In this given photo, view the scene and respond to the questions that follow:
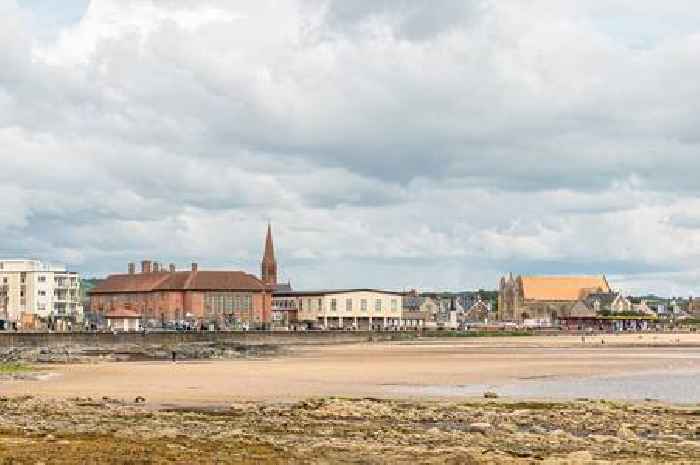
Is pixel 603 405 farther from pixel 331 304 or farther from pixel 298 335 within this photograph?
pixel 331 304

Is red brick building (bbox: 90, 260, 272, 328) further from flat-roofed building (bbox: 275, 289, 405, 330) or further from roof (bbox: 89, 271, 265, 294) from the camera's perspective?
flat-roofed building (bbox: 275, 289, 405, 330)

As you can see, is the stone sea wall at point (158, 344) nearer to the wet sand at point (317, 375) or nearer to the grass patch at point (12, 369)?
the wet sand at point (317, 375)

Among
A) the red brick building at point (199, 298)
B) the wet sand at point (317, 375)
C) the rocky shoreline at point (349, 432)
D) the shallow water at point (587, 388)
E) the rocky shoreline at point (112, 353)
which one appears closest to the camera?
the rocky shoreline at point (349, 432)

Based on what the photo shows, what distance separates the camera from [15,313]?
169 metres

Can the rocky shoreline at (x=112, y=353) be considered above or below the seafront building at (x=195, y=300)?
below

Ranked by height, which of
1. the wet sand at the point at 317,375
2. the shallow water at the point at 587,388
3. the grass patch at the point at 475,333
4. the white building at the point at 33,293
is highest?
the white building at the point at 33,293

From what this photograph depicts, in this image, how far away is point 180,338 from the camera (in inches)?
4508

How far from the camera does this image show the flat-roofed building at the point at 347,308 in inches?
6845

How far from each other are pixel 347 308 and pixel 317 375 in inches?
4558

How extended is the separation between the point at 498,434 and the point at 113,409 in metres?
13.4

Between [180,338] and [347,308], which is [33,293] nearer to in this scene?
[347,308]

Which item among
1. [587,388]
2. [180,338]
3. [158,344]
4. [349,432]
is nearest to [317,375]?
[587,388]

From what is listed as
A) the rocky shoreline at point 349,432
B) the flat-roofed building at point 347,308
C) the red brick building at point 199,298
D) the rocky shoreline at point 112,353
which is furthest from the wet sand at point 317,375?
the flat-roofed building at point 347,308

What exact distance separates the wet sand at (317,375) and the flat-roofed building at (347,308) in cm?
8873
